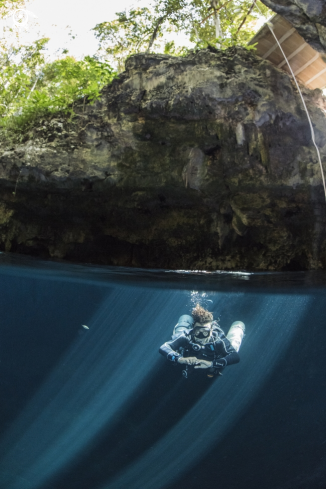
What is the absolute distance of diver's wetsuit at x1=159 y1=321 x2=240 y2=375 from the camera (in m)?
6.17

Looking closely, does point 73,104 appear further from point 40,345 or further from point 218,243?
point 40,345

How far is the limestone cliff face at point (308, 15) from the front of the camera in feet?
13.4

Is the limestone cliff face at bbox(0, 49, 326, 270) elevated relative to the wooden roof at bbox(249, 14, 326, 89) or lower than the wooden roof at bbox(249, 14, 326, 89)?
lower

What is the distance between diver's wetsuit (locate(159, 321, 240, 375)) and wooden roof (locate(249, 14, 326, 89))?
5.73 meters

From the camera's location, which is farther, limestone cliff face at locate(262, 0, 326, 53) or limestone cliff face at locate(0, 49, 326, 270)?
limestone cliff face at locate(0, 49, 326, 270)

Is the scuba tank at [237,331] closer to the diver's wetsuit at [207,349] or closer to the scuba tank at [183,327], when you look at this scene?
the scuba tank at [183,327]

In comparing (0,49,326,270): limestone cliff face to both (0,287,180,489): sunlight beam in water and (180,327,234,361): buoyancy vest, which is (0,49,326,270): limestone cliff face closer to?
(180,327,234,361): buoyancy vest

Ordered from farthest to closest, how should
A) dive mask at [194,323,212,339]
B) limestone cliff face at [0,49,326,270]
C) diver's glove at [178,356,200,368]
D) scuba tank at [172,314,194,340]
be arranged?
scuba tank at [172,314,194,340], diver's glove at [178,356,200,368], dive mask at [194,323,212,339], limestone cliff face at [0,49,326,270]

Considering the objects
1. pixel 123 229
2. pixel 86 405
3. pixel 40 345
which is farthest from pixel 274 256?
pixel 86 405

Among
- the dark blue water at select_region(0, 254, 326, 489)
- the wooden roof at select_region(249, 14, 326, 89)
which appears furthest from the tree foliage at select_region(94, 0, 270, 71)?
the dark blue water at select_region(0, 254, 326, 489)

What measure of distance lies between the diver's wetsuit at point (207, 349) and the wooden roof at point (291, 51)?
573 cm

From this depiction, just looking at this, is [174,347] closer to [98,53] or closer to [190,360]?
[190,360]

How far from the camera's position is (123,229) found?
688 cm

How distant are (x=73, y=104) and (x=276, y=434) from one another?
12014 mm
